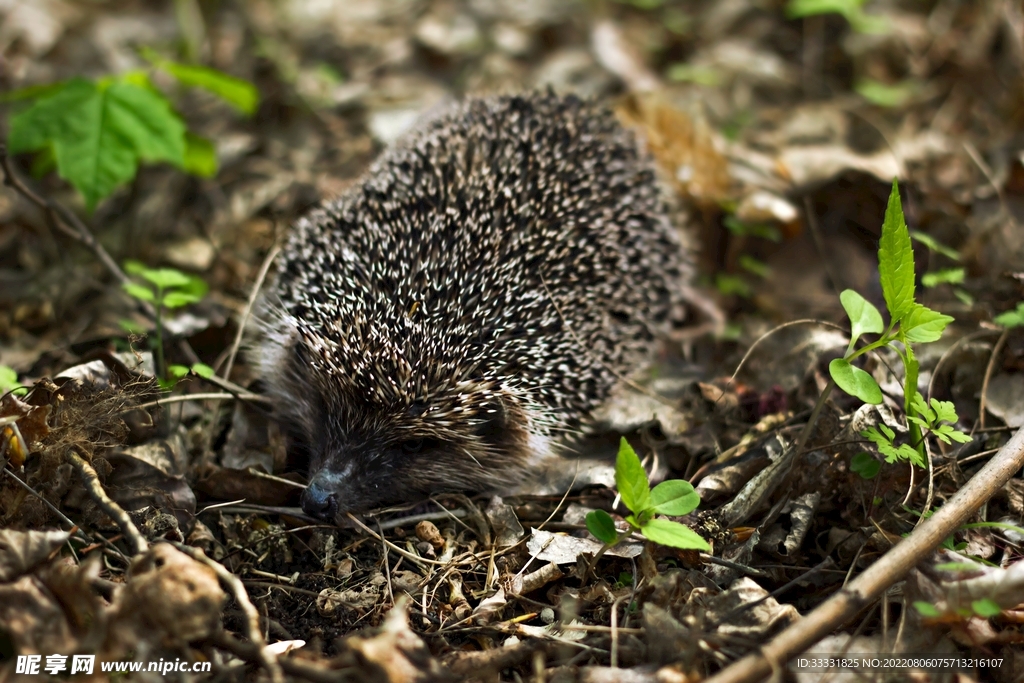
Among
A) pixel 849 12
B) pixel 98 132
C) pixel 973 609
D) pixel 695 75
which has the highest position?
pixel 849 12

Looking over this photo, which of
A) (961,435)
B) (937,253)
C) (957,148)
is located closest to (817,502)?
(961,435)

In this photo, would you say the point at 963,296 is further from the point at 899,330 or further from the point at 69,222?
the point at 69,222

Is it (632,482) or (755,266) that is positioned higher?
(755,266)

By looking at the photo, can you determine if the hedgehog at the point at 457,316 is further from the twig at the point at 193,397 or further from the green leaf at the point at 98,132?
the green leaf at the point at 98,132

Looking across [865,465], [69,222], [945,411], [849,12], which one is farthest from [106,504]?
[849,12]

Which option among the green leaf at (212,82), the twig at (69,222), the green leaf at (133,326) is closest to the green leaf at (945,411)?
the green leaf at (133,326)

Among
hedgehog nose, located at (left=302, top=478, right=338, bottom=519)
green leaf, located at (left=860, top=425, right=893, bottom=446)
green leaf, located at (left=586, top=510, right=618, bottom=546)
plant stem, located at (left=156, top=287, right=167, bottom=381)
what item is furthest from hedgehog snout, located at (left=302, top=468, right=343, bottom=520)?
green leaf, located at (left=860, top=425, right=893, bottom=446)

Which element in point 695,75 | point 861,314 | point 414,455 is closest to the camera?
point 861,314
